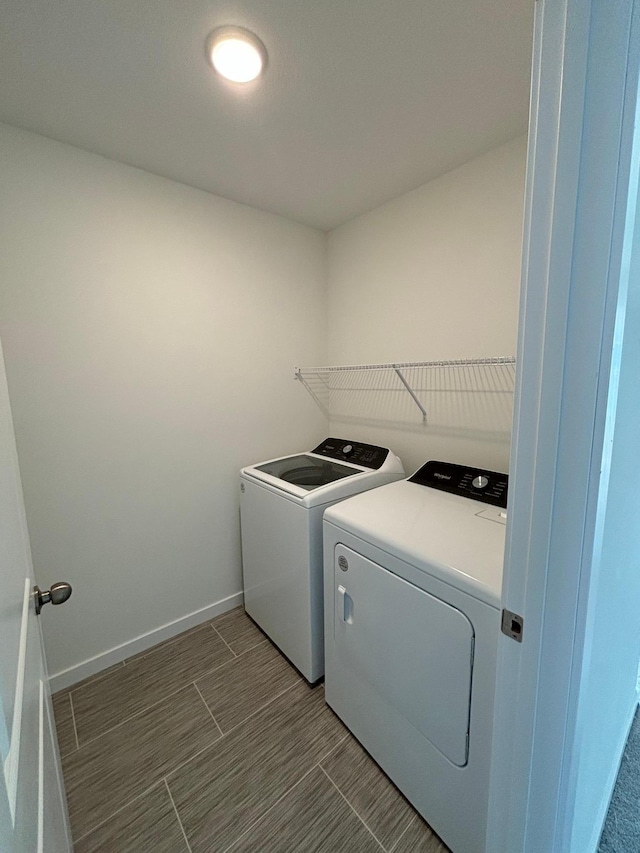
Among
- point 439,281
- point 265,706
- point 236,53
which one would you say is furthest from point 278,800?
point 236,53

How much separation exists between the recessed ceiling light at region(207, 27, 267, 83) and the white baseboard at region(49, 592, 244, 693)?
256 centimetres

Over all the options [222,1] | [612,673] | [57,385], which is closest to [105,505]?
[57,385]

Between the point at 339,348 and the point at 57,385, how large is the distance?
65.4 inches

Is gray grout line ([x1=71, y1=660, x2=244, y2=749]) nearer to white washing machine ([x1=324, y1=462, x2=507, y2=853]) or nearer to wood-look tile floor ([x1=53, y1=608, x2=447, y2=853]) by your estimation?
wood-look tile floor ([x1=53, y1=608, x2=447, y2=853])

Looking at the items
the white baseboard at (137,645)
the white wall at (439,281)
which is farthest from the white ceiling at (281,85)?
the white baseboard at (137,645)

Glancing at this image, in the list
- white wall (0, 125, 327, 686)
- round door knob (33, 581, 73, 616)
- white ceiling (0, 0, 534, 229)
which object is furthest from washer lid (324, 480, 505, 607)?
white ceiling (0, 0, 534, 229)

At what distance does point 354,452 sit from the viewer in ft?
7.22

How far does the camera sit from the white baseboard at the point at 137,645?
67.3 inches

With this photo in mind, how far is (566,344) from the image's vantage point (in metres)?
0.52

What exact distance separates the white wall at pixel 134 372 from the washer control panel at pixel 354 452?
342mm

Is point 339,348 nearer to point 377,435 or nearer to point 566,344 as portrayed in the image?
point 377,435

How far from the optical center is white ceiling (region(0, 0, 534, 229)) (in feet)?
3.28

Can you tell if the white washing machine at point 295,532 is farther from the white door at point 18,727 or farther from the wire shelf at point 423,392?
the white door at point 18,727

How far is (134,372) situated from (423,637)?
1.73 m
